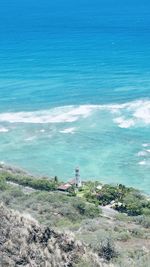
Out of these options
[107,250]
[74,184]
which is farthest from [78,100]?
[107,250]

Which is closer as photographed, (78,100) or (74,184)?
(74,184)

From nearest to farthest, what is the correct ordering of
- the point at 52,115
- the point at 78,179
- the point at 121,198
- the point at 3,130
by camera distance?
the point at 121,198, the point at 78,179, the point at 3,130, the point at 52,115

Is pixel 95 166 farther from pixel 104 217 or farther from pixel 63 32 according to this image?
pixel 63 32

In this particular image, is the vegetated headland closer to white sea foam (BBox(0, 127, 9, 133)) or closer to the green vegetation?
the green vegetation

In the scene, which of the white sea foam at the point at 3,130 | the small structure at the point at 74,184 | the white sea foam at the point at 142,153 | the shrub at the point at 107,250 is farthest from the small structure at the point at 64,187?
the shrub at the point at 107,250

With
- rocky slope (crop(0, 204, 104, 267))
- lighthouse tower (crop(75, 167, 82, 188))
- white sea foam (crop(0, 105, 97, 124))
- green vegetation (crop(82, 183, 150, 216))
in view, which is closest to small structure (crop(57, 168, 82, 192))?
lighthouse tower (crop(75, 167, 82, 188))

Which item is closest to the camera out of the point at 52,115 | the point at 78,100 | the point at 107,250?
the point at 107,250

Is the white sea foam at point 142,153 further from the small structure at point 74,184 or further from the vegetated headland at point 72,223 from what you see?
the small structure at point 74,184

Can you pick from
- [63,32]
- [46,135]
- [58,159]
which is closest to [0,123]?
[46,135]

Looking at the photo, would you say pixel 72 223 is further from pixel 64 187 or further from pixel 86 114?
pixel 86 114
